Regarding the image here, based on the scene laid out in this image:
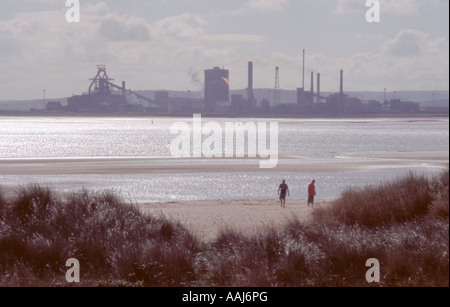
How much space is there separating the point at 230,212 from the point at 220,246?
41.4 ft

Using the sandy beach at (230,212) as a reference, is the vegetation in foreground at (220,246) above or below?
above

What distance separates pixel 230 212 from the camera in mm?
25172

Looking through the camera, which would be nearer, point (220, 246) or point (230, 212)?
point (220, 246)

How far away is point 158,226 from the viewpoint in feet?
43.0

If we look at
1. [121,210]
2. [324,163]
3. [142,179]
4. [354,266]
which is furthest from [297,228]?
[324,163]

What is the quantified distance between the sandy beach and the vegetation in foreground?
517 cm

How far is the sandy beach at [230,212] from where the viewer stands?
20.6 metres

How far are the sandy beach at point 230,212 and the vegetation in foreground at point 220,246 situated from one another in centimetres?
517

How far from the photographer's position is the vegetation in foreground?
1044cm

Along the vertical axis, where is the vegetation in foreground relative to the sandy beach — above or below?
above

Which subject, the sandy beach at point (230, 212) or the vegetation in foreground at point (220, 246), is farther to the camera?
the sandy beach at point (230, 212)

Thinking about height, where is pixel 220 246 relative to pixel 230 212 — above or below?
above
